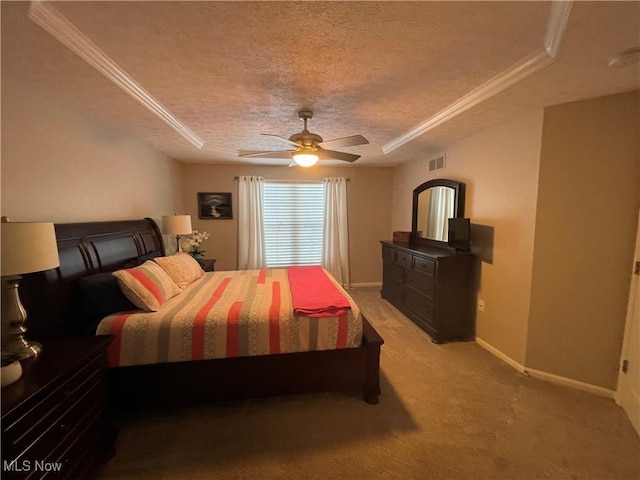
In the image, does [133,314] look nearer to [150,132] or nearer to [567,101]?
[150,132]

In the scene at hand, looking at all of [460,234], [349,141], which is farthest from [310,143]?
[460,234]

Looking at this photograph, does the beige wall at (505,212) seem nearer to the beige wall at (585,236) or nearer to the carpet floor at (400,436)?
the beige wall at (585,236)

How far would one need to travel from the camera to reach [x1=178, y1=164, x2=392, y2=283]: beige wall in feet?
15.9

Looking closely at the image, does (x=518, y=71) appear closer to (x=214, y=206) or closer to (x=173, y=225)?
(x=173, y=225)

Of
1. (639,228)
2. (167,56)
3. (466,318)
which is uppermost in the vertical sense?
(167,56)

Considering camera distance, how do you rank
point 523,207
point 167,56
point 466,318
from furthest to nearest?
1. point 466,318
2. point 523,207
3. point 167,56

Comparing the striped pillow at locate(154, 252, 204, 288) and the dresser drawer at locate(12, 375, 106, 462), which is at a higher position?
the striped pillow at locate(154, 252, 204, 288)

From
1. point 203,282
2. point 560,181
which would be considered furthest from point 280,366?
point 560,181

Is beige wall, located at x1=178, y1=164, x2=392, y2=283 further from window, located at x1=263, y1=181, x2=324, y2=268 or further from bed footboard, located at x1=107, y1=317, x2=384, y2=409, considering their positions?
bed footboard, located at x1=107, y1=317, x2=384, y2=409

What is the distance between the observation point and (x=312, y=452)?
1.68 meters

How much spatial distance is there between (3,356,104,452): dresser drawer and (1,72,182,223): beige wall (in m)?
1.12

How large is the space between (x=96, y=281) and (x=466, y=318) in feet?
11.7

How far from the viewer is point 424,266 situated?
3318mm

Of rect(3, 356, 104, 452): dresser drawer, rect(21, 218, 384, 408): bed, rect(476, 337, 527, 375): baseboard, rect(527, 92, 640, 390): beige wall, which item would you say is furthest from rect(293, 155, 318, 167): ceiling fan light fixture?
rect(476, 337, 527, 375): baseboard
